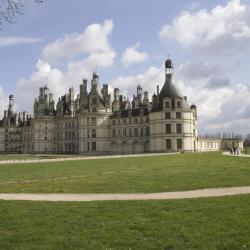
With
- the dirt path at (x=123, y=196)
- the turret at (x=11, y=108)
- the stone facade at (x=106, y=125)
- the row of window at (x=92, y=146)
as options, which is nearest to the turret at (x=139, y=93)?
the stone facade at (x=106, y=125)

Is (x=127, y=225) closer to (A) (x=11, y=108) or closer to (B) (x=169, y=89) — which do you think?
(B) (x=169, y=89)

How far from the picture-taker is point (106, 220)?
36.1 feet

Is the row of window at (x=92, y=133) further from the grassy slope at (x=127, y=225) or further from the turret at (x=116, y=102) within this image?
the grassy slope at (x=127, y=225)

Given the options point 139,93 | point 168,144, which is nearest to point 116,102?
point 139,93

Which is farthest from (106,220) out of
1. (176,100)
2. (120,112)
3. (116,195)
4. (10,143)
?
(10,143)

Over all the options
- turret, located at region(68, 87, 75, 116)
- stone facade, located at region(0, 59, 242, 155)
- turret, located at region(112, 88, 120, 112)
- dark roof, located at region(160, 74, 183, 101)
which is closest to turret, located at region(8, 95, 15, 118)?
stone facade, located at region(0, 59, 242, 155)

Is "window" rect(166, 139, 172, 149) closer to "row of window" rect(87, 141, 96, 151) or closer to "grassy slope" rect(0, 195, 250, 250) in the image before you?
"row of window" rect(87, 141, 96, 151)

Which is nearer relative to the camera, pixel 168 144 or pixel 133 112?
pixel 168 144

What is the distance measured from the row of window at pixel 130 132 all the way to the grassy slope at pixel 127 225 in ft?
240

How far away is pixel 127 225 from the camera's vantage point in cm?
1048

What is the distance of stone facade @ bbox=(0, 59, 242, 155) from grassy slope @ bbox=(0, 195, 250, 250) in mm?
66395

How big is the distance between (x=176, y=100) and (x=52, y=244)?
235ft

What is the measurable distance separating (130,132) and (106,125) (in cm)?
643

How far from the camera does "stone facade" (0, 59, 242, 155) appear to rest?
262 ft
